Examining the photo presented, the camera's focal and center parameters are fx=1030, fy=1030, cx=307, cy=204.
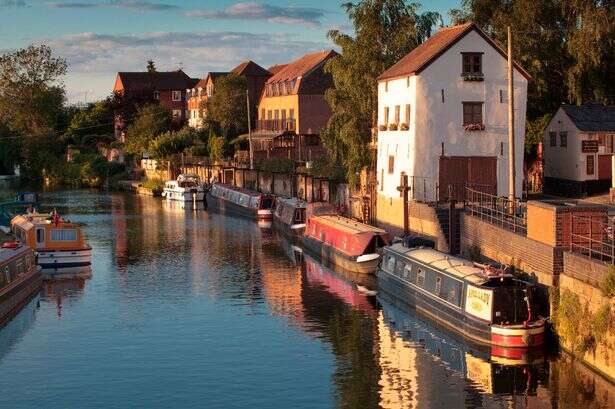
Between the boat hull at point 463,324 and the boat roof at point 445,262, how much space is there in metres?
1.19

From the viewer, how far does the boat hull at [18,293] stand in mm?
41822

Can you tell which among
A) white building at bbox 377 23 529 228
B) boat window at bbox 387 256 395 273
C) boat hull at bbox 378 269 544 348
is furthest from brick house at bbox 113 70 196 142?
boat hull at bbox 378 269 544 348

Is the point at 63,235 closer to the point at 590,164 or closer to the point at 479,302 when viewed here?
the point at 479,302

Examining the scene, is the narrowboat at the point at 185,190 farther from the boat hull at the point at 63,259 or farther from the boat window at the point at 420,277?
the boat window at the point at 420,277

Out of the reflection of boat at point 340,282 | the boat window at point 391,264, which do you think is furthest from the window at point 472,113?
the boat window at point 391,264

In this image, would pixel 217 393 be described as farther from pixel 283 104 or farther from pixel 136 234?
pixel 283 104

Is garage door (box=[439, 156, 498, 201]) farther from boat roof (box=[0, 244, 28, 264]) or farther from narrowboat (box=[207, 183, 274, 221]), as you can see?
narrowboat (box=[207, 183, 274, 221])

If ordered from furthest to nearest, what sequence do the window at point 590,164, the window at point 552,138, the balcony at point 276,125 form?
the balcony at point 276,125 < the window at point 552,138 < the window at point 590,164

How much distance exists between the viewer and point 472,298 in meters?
34.8

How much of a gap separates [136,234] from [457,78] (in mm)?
27487

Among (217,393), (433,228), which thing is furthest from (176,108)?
(217,393)

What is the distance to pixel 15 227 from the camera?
61031 millimetres

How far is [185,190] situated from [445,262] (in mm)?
63415

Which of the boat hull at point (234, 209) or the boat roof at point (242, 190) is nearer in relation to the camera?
the boat hull at point (234, 209)
